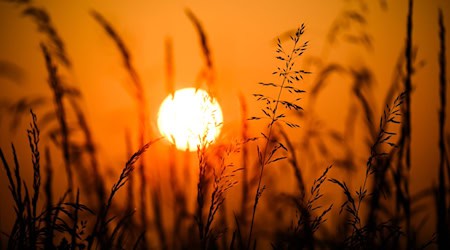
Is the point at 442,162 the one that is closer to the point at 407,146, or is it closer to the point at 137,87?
the point at 407,146

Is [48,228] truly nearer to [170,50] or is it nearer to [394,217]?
[170,50]

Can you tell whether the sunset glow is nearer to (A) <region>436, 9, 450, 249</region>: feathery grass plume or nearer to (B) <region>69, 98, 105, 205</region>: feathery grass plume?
(B) <region>69, 98, 105, 205</region>: feathery grass plume

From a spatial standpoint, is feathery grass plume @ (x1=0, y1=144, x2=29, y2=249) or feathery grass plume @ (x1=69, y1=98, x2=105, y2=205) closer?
feathery grass plume @ (x1=0, y1=144, x2=29, y2=249)

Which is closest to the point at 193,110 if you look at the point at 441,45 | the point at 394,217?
the point at 394,217

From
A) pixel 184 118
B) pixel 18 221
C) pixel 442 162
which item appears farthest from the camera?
pixel 184 118

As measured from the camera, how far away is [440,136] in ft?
6.30

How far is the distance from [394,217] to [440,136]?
1.69ft

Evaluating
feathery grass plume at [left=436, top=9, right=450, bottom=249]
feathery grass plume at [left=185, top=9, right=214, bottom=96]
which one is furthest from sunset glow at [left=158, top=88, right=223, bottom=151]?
feathery grass plume at [left=436, top=9, right=450, bottom=249]

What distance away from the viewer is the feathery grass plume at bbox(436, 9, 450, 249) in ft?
5.77

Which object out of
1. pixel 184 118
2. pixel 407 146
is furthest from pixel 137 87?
pixel 407 146

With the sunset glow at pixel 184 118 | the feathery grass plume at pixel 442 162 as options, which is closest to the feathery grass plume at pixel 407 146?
the feathery grass plume at pixel 442 162

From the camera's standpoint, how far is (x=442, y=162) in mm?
1885

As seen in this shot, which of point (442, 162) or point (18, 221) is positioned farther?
point (442, 162)

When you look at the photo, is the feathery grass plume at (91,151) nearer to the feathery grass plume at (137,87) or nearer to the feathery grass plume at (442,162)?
the feathery grass plume at (137,87)
